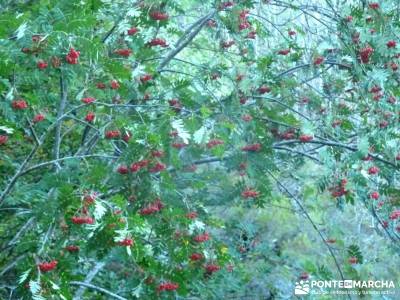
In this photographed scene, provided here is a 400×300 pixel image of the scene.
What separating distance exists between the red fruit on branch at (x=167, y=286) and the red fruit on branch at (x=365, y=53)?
217 cm

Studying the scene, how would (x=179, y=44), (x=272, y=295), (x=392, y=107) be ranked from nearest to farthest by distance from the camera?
(x=392, y=107) < (x=179, y=44) < (x=272, y=295)

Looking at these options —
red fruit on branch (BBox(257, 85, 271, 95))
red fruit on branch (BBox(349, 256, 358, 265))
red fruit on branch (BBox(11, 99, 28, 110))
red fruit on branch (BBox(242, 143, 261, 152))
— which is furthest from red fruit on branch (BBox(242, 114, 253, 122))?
red fruit on branch (BBox(11, 99, 28, 110))

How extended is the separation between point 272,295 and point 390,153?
106 inches

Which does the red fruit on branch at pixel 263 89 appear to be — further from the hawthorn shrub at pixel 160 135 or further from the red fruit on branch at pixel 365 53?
the red fruit on branch at pixel 365 53

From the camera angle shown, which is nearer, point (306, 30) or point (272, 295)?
point (306, 30)

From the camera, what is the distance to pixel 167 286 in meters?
3.64

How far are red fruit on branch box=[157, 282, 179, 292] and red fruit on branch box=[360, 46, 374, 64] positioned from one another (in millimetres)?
2166

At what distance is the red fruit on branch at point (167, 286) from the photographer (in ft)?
12.0

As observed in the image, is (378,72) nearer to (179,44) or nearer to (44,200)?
(179,44)

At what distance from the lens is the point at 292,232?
9727mm

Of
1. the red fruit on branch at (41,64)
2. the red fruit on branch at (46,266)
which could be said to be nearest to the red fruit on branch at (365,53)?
the red fruit on branch at (41,64)

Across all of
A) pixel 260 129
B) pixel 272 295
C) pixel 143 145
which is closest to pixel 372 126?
pixel 260 129

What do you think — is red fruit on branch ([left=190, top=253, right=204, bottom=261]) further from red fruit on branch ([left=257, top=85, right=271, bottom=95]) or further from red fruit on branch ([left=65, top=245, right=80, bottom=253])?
red fruit on branch ([left=257, top=85, right=271, bottom=95])

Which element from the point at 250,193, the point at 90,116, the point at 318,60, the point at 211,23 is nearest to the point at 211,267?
the point at 250,193
